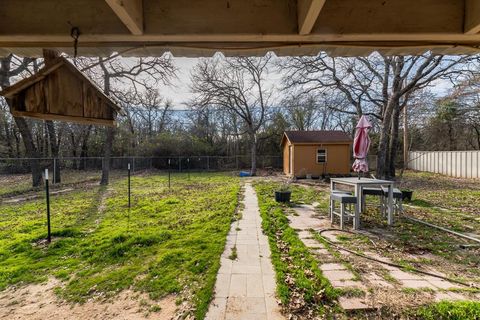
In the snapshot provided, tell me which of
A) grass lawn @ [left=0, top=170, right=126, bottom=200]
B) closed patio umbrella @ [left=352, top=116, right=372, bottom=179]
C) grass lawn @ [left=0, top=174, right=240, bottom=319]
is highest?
closed patio umbrella @ [left=352, top=116, right=372, bottom=179]

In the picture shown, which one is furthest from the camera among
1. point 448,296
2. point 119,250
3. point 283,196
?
point 283,196

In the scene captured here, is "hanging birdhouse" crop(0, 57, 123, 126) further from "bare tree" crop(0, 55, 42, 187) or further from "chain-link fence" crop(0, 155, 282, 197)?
"chain-link fence" crop(0, 155, 282, 197)

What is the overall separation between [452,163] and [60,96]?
2050cm

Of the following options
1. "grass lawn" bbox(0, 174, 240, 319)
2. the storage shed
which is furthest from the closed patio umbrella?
the storage shed

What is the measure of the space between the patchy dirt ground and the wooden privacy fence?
17.6 metres

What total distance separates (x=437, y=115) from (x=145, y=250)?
25.3 m

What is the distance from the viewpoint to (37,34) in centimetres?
172

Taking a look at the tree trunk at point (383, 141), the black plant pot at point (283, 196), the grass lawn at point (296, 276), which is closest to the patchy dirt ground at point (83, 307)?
the grass lawn at point (296, 276)

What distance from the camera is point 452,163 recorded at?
16.4 metres

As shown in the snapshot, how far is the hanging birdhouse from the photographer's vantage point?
6.03 feet

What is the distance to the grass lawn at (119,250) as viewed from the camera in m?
3.10

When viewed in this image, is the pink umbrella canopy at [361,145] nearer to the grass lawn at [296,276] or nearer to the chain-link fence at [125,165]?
the grass lawn at [296,276]

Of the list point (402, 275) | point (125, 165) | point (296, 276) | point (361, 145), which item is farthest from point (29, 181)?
point (402, 275)

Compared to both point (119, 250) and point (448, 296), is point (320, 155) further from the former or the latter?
point (119, 250)
